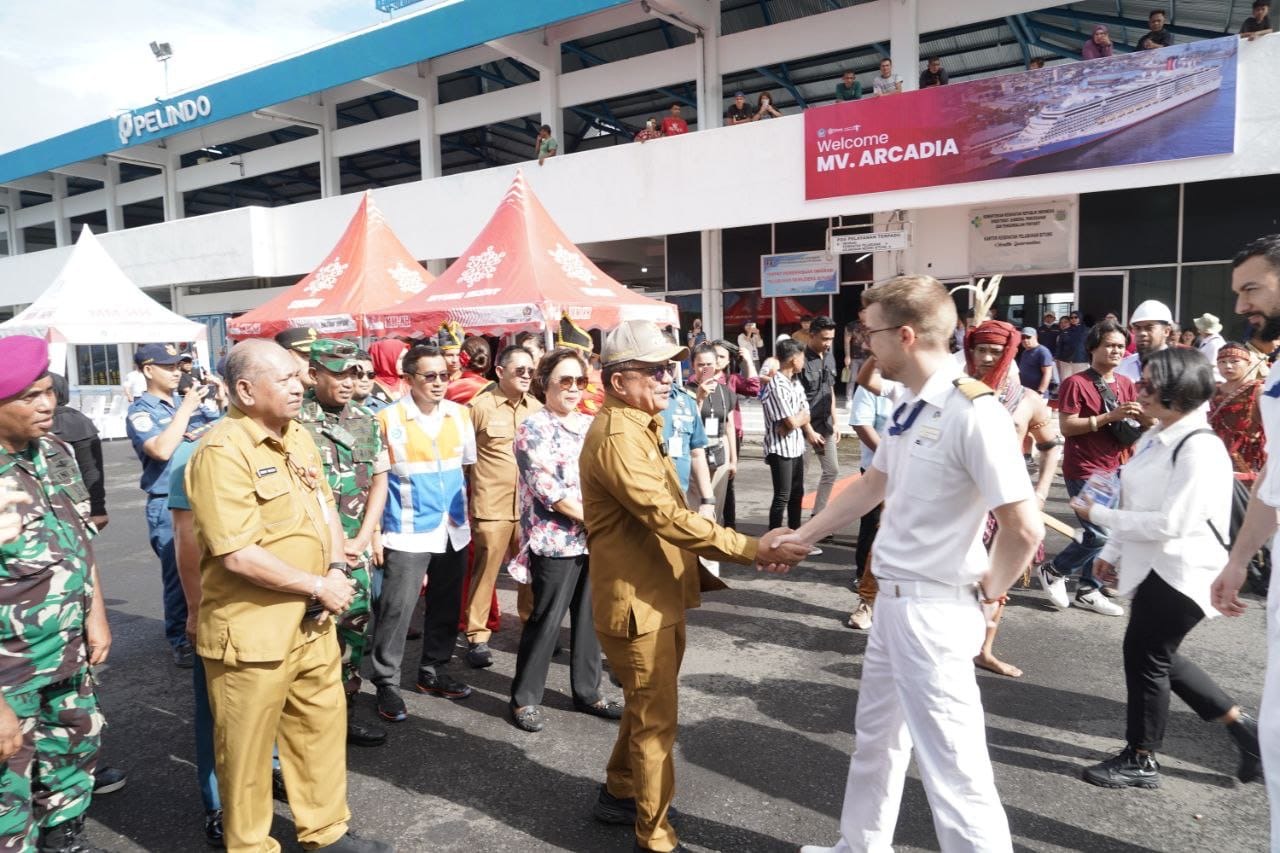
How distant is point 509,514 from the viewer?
507 cm

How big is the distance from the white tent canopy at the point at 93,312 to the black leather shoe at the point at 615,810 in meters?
12.7

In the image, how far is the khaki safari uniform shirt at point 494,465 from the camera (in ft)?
16.4

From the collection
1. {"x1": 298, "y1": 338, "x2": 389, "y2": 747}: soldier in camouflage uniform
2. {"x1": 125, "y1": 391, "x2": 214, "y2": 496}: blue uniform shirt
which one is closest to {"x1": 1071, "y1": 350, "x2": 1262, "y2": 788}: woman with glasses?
{"x1": 298, "y1": 338, "x2": 389, "y2": 747}: soldier in camouflage uniform

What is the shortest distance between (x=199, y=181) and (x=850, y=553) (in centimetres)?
2457

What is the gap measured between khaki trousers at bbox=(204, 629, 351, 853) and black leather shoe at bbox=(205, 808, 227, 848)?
0.47m

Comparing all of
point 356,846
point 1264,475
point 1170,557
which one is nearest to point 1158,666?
point 1170,557

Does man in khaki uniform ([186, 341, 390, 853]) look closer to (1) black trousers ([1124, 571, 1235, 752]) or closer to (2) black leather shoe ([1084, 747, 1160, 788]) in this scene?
(2) black leather shoe ([1084, 747, 1160, 788])

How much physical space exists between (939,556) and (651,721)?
1171 millimetres

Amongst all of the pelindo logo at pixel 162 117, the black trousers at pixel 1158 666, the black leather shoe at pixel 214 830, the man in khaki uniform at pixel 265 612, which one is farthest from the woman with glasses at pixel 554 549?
the pelindo logo at pixel 162 117

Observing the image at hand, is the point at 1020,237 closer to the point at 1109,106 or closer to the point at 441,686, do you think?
the point at 1109,106

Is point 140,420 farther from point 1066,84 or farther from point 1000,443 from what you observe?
point 1066,84

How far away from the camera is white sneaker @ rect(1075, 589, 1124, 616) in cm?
539

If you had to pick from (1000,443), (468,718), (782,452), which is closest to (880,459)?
(1000,443)

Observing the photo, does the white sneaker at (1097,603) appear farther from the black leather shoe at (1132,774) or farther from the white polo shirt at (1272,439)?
the white polo shirt at (1272,439)
